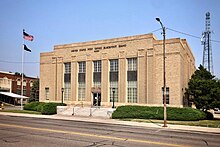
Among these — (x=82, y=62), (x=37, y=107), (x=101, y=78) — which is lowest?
(x=37, y=107)

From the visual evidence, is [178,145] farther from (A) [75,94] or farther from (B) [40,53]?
(B) [40,53]

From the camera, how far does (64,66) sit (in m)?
47.3

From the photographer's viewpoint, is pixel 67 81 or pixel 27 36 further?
pixel 67 81

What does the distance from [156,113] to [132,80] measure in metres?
11.3

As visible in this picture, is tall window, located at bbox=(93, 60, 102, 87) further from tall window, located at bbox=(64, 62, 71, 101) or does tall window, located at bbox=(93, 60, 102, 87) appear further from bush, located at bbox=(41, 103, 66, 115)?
bush, located at bbox=(41, 103, 66, 115)

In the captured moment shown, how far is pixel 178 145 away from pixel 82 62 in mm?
34840

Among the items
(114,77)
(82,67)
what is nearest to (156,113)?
(114,77)

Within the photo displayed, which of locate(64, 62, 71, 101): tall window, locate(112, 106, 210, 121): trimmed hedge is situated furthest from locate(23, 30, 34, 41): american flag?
locate(112, 106, 210, 121): trimmed hedge

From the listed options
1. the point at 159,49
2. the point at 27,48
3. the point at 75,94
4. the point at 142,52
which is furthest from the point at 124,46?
the point at 27,48

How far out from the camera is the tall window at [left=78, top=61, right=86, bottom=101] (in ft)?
145

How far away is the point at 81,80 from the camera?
44.9m

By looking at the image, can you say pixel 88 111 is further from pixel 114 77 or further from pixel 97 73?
pixel 97 73

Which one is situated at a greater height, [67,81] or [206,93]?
[67,81]

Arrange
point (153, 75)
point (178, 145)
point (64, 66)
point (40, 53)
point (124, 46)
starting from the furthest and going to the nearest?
point (40, 53), point (64, 66), point (124, 46), point (153, 75), point (178, 145)
